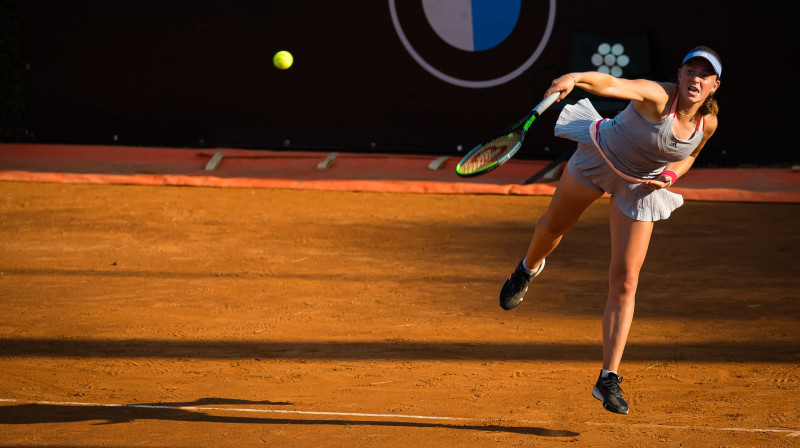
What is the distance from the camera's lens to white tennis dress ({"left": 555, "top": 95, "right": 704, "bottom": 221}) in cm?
400

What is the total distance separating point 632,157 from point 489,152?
0.61 m

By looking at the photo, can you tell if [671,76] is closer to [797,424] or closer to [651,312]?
[651,312]

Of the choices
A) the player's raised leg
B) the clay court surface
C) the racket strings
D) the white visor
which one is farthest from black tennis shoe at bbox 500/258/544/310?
the white visor

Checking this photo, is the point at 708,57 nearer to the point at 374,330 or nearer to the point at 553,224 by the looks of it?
the point at 553,224

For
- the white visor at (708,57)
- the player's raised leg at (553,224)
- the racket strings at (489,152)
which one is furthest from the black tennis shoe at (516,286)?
the white visor at (708,57)

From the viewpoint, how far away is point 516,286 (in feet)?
16.5

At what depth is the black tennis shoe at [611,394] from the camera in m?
3.98

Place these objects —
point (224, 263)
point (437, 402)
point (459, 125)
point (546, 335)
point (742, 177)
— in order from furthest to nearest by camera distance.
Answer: point (459, 125), point (742, 177), point (224, 263), point (546, 335), point (437, 402)

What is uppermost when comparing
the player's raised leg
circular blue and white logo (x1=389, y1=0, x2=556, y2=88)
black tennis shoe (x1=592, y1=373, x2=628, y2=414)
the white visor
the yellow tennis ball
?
the yellow tennis ball

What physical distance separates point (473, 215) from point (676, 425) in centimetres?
450

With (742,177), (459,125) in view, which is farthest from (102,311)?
(742,177)

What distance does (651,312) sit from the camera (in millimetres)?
5816

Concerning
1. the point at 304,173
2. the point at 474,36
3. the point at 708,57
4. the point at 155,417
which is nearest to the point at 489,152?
the point at 708,57

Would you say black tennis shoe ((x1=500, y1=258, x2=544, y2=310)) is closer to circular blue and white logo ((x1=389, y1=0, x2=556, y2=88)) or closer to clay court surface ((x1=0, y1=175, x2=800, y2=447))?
clay court surface ((x1=0, y1=175, x2=800, y2=447))
